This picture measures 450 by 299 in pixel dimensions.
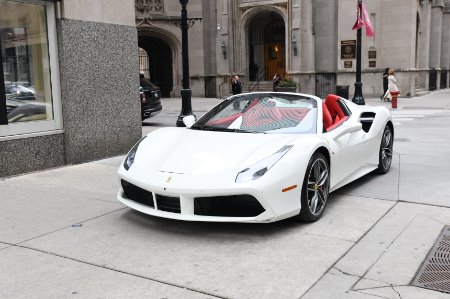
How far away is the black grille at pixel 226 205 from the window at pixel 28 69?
4.29 m

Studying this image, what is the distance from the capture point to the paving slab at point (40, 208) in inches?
197

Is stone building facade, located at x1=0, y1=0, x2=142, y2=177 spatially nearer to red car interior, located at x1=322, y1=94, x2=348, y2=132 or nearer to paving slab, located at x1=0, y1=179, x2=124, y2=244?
paving slab, located at x1=0, y1=179, x2=124, y2=244

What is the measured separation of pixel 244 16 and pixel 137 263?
29.0 metres

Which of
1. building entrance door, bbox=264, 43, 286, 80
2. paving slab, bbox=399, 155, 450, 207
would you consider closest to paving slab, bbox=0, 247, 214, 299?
paving slab, bbox=399, 155, 450, 207

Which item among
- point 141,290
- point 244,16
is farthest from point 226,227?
point 244,16

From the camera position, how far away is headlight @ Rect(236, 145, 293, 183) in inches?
179

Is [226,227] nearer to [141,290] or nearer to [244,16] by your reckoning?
[141,290]

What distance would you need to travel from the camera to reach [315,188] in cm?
514

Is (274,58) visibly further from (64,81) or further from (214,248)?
(214,248)

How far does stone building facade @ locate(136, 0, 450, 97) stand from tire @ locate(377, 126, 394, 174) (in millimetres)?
20895

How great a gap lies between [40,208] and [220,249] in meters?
2.55

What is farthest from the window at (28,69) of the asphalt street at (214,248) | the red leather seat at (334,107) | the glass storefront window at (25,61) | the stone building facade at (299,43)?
the stone building facade at (299,43)

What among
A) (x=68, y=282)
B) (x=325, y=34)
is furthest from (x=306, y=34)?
(x=68, y=282)

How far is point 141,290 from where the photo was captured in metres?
3.55
